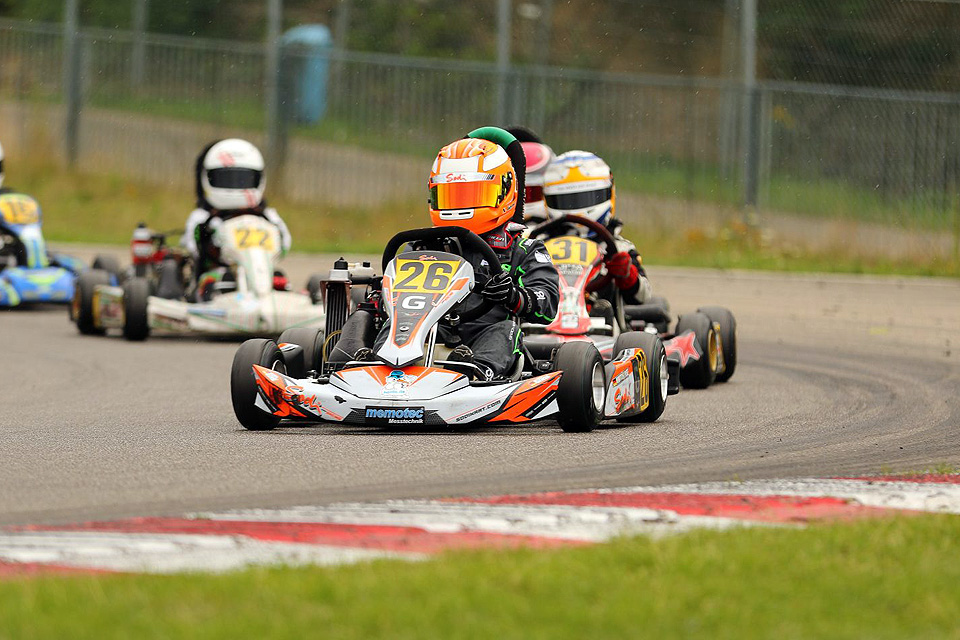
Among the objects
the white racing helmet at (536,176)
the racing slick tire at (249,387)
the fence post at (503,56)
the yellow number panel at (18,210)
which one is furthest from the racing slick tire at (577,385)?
the fence post at (503,56)

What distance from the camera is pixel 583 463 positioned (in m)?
6.72

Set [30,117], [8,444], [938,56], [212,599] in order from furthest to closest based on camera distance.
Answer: [30,117] → [938,56] → [8,444] → [212,599]

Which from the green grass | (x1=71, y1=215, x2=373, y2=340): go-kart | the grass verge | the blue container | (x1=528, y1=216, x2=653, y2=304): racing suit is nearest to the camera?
the green grass

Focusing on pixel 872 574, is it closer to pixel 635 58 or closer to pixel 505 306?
pixel 505 306

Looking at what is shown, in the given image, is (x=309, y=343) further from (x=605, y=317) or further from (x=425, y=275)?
(x=605, y=317)

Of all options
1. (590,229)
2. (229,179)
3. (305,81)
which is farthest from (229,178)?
(305,81)

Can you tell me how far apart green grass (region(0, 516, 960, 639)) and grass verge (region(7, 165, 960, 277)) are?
14.0 meters

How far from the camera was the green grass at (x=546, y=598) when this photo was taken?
12.9 ft

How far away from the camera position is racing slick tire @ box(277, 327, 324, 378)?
28.6 ft

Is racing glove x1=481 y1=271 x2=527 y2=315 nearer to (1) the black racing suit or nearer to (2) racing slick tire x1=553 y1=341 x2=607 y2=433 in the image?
(1) the black racing suit

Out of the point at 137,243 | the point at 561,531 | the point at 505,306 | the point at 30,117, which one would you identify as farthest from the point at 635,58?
the point at 561,531

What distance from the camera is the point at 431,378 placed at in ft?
25.0

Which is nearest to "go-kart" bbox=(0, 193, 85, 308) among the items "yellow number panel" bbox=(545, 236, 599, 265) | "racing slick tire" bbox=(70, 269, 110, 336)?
"racing slick tire" bbox=(70, 269, 110, 336)

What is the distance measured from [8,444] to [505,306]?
2.40 m
